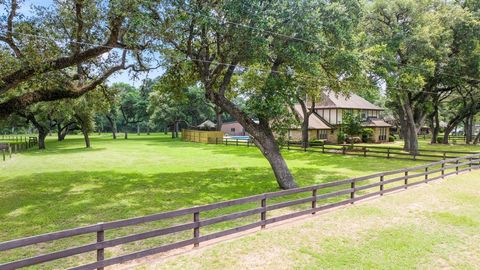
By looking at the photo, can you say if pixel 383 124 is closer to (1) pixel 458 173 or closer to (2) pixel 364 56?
(1) pixel 458 173

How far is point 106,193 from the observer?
41.9 feet

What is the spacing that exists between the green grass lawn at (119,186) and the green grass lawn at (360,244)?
240 centimetres

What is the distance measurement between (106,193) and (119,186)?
1415mm

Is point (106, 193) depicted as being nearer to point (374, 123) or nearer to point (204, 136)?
point (204, 136)

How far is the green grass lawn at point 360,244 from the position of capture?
6.10 m

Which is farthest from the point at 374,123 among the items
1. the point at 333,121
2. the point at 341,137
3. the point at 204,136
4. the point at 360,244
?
the point at 360,244

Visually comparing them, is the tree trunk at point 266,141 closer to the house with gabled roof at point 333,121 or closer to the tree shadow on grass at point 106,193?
the tree shadow on grass at point 106,193

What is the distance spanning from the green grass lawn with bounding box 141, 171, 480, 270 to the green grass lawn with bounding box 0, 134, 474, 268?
2397 mm

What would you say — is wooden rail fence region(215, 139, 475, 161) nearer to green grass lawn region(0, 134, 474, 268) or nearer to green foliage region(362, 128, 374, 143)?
green grass lawn region(0, 134, 474, 268)

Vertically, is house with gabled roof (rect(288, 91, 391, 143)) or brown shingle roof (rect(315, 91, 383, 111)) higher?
brown shingle roof (rect(315, 91, 383, 111))

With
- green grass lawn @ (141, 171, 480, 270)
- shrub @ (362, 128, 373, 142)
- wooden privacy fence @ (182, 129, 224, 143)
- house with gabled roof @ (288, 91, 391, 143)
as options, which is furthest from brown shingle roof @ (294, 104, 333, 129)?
green grass lawn @ (141, 171, 480, 270)

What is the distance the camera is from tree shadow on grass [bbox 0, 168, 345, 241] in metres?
9.41

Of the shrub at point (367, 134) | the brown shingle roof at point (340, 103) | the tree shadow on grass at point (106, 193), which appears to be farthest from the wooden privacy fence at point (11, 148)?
the shrub at point (367, 134)

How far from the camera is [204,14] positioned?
443 inches
